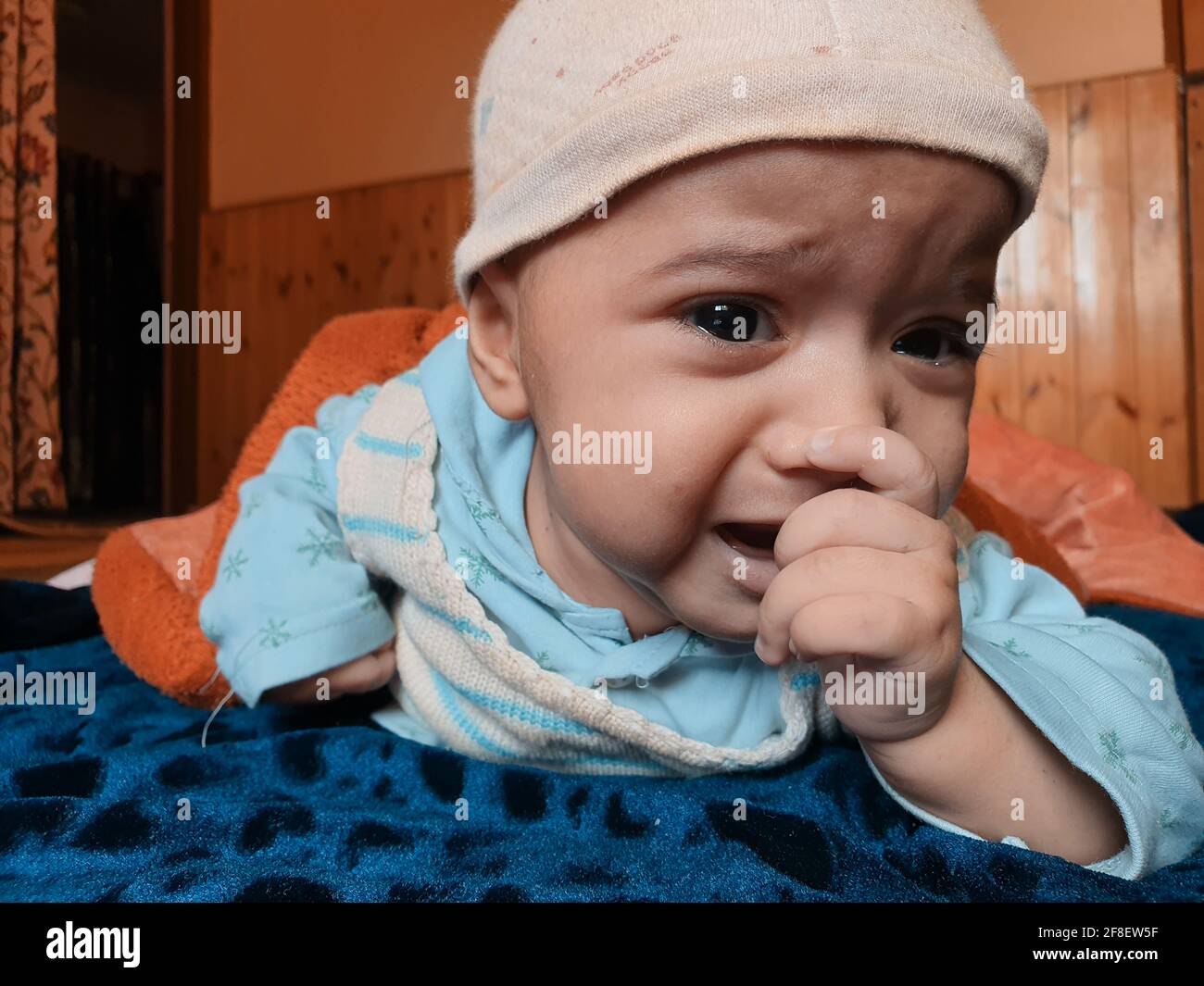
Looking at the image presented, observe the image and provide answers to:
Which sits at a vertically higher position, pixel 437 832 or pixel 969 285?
pixel 969 285

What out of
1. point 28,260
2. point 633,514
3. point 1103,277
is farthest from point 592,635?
point 28,260

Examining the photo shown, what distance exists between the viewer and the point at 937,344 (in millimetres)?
628

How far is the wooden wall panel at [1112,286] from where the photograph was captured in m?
2.92

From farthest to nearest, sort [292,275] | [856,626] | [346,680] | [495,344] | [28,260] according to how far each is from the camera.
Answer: [292,275] < [28,260] < [346,680] < [495,344] < [856,626]

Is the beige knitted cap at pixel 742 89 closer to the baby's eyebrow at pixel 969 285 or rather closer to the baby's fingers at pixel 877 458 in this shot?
the baby's eyebrow at pixel 969 285

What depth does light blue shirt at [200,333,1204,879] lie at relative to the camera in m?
0.60

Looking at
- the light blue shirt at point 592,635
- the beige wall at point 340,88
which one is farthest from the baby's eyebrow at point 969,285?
the beige wall at point 340,88

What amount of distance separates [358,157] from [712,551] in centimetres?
345

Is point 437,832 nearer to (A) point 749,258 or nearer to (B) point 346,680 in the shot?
(B) point 346,680

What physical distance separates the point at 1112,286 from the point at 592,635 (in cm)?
283

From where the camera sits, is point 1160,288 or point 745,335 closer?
point 745,335

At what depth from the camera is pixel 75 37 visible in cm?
405

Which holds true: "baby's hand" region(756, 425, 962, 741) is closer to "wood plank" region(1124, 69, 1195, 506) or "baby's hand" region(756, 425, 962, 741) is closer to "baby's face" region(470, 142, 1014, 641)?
"baby's face" region(470, 142, 1014, 641)

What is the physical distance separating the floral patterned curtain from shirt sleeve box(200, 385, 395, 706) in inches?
120
